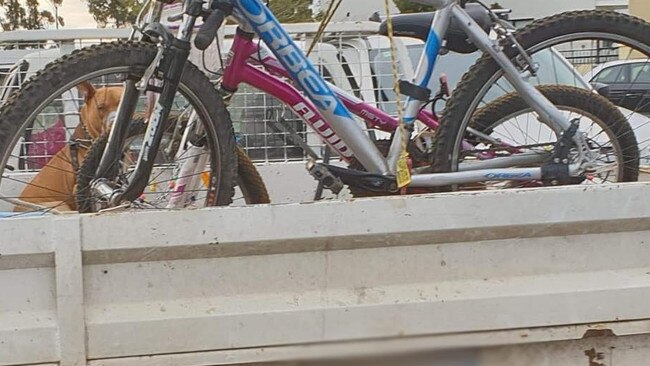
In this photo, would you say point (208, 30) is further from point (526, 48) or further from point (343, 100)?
point (526, 48)

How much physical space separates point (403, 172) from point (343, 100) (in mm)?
460

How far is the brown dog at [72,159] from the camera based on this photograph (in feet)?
9.07

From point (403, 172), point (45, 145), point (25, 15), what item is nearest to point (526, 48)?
point (403, 172)

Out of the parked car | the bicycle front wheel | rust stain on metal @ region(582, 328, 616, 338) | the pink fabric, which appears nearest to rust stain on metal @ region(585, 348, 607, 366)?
rust stain on metal @ region(582, 328, 616, 338)

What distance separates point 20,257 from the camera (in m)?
1.81

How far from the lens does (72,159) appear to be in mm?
2965

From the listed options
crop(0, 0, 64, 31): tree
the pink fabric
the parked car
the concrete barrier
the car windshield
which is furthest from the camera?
crop(0, 0, 64, 31): tree

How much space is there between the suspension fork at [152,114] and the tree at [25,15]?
98.6ft

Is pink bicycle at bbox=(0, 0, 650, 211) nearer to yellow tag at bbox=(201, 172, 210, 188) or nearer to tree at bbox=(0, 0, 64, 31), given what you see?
yellow tag at bbox=(201, 172, 210, 188)

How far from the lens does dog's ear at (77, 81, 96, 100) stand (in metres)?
2.52

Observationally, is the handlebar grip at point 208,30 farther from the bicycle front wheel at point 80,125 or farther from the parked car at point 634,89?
the parked car at point 634,89

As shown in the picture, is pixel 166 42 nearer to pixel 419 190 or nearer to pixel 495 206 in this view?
pixel 419 190

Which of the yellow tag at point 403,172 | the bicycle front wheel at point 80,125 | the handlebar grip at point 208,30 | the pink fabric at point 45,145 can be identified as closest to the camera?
the bicycle front wheel at point 80,125

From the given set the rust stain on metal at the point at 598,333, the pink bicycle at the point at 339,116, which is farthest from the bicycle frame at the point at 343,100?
the rust stain on metal at the point at 598,333
